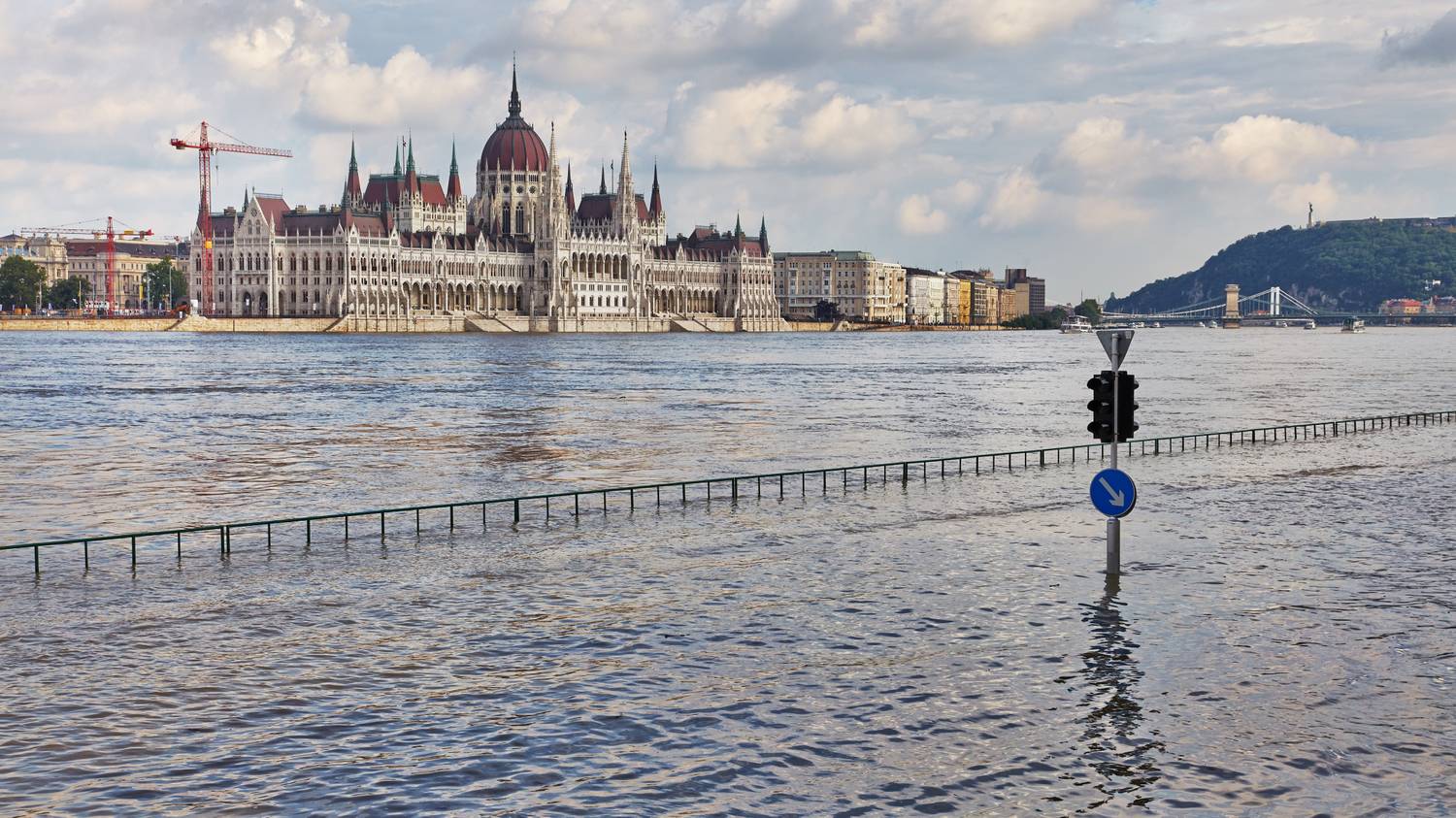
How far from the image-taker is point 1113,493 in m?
21.1

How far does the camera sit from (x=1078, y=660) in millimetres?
17812

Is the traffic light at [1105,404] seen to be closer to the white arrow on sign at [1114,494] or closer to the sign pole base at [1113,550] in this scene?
the white arrow on sign at [1114,494]

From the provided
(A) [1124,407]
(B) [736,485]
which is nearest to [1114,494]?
(A) [1124,407]

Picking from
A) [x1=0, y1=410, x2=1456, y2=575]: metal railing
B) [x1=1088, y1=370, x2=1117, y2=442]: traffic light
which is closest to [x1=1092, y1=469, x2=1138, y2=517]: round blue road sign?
[x1=1088, y1=370, x2=1117, y2=442]: traffic light

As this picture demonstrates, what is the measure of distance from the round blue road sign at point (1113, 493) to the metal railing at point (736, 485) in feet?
35.8

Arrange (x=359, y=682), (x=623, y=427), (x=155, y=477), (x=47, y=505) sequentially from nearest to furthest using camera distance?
(x=359, y=682)
(x=47, y=505)
(x=155, y=477)
(x=623, y=427)

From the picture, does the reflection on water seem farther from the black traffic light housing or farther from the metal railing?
the metal railing

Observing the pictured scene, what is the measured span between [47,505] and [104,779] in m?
23.6

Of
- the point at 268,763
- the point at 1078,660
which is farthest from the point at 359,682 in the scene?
the point at 1078,660

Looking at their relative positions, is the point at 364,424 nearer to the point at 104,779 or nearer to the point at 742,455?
the point at 742,455

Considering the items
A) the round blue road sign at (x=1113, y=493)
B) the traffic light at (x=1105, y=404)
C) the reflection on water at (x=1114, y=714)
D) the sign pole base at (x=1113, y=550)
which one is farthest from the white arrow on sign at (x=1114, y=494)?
the reflection on water at (x=1114, y=714)

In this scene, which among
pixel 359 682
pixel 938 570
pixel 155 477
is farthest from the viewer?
pixel 155 477

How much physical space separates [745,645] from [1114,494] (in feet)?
20.4

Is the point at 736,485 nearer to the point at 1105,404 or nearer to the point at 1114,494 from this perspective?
the point at 1114,494
